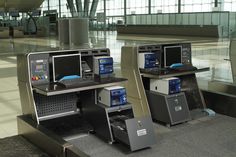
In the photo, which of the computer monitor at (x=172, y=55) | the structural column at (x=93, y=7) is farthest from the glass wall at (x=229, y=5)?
the computer monitor at (x=172, y=55)

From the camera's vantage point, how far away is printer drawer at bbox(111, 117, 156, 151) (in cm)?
391

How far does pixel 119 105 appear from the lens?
434cm

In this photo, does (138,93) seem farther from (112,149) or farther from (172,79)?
(112,149)

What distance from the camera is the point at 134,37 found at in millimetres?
23109

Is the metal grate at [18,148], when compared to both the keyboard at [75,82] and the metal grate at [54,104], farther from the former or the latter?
the keyboard at [75,82]

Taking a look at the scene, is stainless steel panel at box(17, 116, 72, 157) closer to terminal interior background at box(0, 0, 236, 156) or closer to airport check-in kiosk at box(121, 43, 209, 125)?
terminal interior background at box(0, 0, 236, 156)

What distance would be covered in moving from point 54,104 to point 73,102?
0.30m

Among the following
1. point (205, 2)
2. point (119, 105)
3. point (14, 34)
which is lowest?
point (119, 105)

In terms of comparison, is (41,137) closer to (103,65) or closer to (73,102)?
(73,102)

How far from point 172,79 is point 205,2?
71.6 ft

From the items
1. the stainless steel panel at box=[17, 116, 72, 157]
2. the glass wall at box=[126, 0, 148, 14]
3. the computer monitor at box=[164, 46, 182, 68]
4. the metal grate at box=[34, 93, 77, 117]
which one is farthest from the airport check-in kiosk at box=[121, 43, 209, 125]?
the glass wall at box=[126, 0, 148, 14]

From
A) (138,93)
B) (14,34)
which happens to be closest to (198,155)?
(138,93)

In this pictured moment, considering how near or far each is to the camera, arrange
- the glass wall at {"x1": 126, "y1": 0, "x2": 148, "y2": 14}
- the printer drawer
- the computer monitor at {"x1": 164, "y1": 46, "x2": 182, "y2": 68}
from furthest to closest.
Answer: the glass wall at {"x1": 126, "y1": 0, "x2": 148, "y2": 14}
the computer monitor at {"x1": 164, "y1": 46, "x2": 182, "y2": 68}
the printer drawer

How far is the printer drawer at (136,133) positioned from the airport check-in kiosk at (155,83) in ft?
3.08
